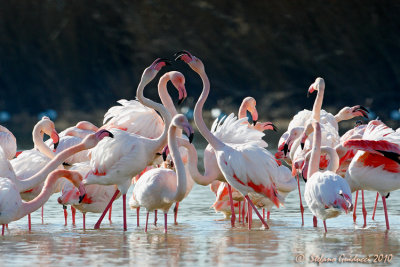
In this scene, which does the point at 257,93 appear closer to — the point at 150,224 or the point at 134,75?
the point at 134,75

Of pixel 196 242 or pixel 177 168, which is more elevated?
pixel 177 168

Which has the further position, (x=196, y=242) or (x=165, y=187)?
(x=165, y=187)

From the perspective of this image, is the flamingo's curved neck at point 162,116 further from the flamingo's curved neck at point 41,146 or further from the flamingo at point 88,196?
the flamingo's curved neck at point 41,146

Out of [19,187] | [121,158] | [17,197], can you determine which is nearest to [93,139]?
[121,158]

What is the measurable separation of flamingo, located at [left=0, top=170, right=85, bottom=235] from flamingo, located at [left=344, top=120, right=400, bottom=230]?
283 centimetres

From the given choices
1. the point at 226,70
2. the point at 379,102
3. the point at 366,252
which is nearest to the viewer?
the point at 366,252

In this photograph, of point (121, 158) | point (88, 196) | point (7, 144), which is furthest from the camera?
point (7, 144)

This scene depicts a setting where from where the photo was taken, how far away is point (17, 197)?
8.11 meters

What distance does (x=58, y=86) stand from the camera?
147ft

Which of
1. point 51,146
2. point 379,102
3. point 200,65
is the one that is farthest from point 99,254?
point 379,102

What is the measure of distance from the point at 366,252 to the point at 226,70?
37425 mm

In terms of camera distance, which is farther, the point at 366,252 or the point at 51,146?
the point at 51,146

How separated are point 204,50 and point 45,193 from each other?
3737 cm

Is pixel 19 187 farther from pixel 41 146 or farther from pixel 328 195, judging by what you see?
pixel 328 195
